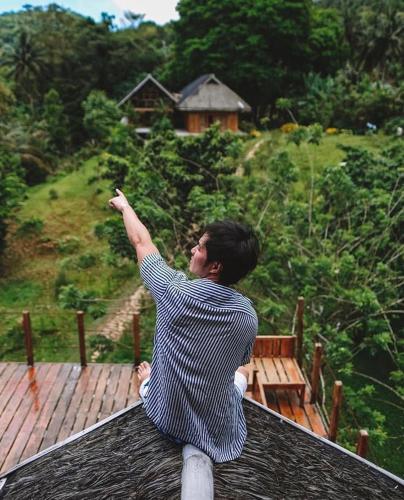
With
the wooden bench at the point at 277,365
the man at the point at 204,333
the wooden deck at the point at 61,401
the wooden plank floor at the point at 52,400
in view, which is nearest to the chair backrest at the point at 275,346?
the wooden bench at the point at 277,365

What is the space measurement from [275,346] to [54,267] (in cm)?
908

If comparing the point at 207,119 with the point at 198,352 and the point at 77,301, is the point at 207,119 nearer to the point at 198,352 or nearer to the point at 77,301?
the point at 77,301

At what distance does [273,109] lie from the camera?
25438mm

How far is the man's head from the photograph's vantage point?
166 centimetres

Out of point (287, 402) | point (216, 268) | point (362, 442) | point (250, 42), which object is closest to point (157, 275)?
point (216, 268)

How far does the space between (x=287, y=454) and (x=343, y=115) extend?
21.3 metres

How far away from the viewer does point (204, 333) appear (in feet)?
5.61

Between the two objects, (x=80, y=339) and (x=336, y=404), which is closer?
(x=336, y=404)

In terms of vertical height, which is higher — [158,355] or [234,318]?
[234,318]

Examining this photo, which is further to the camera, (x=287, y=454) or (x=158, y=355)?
(x=287, y=454)

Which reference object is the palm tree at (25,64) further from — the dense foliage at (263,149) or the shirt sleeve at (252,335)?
the shirt sleeve at (252,335)

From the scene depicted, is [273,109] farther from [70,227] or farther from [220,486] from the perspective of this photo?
[220,486]

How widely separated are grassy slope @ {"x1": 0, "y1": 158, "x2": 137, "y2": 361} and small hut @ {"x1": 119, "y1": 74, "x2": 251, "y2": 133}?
4.52 meters

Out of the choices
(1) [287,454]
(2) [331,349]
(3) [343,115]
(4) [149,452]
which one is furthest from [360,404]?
(3) [343,115]
